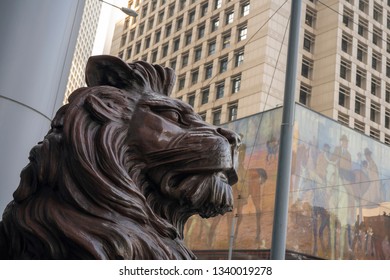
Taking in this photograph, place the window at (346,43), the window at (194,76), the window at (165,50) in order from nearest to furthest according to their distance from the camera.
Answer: the window at (346,43), the window at (194,76), the window at (165,50)

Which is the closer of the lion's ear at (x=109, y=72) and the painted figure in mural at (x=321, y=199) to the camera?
the lion's ear at (x=109, y=72)

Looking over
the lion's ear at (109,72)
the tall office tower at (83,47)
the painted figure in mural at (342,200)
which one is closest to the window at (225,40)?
the tall office tower at (83,47)

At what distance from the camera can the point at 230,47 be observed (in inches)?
1164

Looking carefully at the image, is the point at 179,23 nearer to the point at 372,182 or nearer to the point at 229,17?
the point at 229,17

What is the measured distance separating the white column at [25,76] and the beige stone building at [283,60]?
22.6 meters

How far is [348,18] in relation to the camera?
1173 inches

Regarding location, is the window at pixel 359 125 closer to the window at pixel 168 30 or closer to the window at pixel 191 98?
the window at pixel 191 98

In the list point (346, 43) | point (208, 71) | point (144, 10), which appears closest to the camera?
point (346, 43)

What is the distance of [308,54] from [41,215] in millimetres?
28879

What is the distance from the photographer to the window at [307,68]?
1112 inches

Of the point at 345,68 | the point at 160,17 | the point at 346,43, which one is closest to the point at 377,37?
the point at 346,43

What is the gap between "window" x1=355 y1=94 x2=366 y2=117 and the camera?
28109mm

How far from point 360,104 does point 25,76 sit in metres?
27.8

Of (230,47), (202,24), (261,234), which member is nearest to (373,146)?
(261,234)
